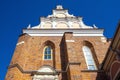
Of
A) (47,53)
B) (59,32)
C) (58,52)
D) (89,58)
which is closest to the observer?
(89,58)

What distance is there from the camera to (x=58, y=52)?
59.4 ft

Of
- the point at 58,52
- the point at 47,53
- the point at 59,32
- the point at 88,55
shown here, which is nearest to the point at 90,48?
the point at 88,55

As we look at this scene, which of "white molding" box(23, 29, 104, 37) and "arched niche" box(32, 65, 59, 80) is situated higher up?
"white molding" box(23, 29, 104, 37)

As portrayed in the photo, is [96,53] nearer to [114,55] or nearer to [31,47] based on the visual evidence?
[114,55]

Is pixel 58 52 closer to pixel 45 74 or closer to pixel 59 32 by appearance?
pixel 59 32

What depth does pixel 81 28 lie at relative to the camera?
20.6 m

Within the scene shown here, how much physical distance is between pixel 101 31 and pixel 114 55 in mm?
7202

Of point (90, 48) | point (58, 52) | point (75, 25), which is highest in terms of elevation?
point (75, 25)

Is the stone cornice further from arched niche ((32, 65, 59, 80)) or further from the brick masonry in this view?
arched niche ((32, 65, 59, 80))

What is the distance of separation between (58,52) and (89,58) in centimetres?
290

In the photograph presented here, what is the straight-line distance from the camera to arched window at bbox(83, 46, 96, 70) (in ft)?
55.8

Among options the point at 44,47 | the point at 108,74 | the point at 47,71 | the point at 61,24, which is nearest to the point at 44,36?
the point at 44,47

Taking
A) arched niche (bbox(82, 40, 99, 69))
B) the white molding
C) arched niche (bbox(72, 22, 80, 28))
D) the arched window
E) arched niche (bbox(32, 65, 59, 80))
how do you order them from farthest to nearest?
arched niche (bbox(72, 22, 80, 28)) < the white molding < arched niche (bbox(82, 40, 99, 69)) < the arched window < arched niche (bbox(32, 65, 59, 80))

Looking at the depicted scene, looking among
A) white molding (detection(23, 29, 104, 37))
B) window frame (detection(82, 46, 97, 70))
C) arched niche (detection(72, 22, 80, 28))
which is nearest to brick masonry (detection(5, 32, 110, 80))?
window frame (detection(82, 46, 97, 70))
